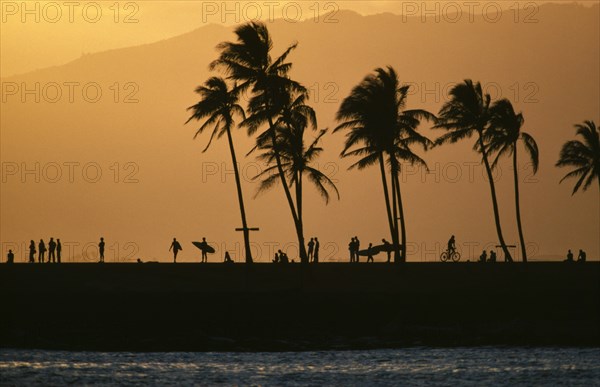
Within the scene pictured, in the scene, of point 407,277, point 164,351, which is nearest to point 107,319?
point 164,351

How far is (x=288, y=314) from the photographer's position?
45.9 meters

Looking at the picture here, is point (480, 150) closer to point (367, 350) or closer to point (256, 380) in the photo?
point (367, 350)

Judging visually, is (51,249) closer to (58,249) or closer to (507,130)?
(58,249)

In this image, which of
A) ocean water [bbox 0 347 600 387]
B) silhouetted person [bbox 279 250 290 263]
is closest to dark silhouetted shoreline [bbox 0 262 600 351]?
ocean water [bbox 0 347 600 387]

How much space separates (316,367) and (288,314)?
9.69 metres

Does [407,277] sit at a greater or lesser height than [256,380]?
greater

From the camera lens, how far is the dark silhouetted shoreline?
41438 mm

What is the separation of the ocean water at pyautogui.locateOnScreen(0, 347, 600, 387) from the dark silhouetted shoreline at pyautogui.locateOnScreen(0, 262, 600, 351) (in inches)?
73.8

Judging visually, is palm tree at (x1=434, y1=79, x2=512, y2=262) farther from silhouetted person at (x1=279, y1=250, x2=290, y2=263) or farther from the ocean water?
the ocean water

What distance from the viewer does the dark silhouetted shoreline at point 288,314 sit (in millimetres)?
41438

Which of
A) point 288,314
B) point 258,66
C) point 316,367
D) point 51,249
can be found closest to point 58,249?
point 51,249

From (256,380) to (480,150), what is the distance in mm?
45594

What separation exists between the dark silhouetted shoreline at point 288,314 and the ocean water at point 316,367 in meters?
1.87

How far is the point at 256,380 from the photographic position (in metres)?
33.5
